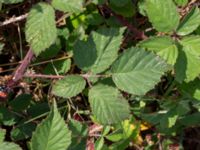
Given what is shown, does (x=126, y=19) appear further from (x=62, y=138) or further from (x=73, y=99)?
(x=62, y=138)

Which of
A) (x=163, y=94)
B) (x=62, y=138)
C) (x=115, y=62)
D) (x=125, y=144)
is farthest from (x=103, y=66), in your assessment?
(x=163, y=94)

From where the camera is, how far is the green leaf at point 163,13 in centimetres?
144

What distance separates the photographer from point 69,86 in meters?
1.39

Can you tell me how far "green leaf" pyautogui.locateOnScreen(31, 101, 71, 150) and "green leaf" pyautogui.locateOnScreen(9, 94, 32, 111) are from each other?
0.48 meters

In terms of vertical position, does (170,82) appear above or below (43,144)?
below

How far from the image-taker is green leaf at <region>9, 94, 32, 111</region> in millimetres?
1606

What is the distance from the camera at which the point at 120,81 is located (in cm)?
135

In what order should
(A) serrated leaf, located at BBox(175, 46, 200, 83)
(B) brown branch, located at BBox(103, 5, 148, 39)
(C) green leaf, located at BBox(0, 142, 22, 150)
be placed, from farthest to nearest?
(B) brown branch, located at BBox(103, 5, 148, 39)
(A) serrated leaf, located at BBox(175, 46, 200, 83)
(C) green leaf, located at BBox(0, 142, 22, 150)

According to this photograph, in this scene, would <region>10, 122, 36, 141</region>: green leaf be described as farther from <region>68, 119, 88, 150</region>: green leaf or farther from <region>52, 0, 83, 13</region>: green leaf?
<region>52, 0, 83, 13</region>: green leaf

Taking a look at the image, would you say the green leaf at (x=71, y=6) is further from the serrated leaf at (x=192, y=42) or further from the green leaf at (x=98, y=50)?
the serrated leaf at (x=192, y=42)

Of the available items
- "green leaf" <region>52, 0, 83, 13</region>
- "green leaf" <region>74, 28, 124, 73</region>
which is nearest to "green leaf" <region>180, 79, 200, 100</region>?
"green leaf" <region>74, 28, 124, 73</region>

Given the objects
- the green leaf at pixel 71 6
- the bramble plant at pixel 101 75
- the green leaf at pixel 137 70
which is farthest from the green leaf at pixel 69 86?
the green leaf at pixel 71 6

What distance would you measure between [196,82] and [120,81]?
1.36 ft

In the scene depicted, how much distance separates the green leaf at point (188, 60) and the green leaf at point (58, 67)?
0.44 m
